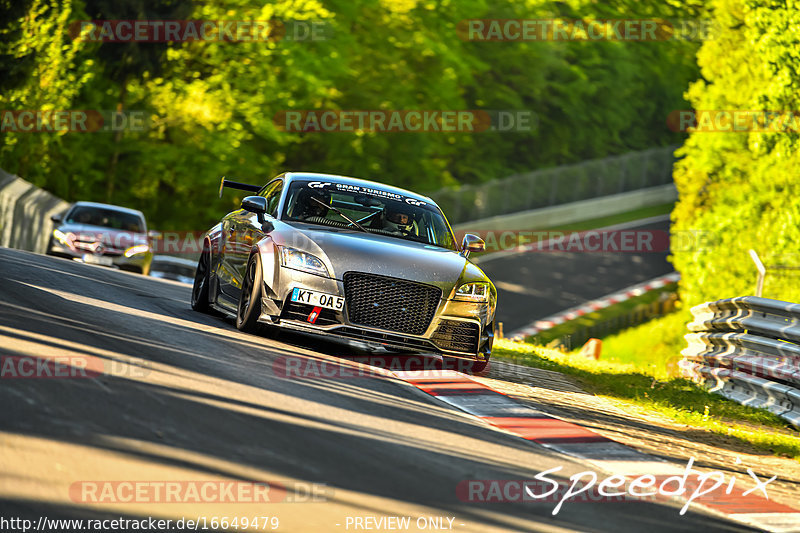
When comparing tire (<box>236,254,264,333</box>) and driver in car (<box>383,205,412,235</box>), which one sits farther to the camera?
driver in car (<box>383,205,412,235</box>)

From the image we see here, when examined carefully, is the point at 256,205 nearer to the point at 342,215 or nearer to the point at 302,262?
the point at 342,215

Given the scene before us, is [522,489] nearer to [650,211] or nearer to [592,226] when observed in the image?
[592,226]

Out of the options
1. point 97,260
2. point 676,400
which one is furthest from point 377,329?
point 97,260

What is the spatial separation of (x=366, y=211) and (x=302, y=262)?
1582mm

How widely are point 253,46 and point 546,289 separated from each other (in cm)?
1410

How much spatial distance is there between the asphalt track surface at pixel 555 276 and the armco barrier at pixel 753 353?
23090 mm

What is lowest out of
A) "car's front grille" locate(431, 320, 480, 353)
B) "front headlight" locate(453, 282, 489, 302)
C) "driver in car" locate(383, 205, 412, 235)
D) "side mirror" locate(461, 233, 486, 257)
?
"car's front grille" locate(431, 320, 480, 353)

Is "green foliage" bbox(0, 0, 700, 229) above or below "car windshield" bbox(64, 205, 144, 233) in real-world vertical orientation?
above

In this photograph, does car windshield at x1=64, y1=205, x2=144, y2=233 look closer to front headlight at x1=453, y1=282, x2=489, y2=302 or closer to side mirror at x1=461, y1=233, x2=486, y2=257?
side mirror at x1=461, y1=233, x2=486, y2=257

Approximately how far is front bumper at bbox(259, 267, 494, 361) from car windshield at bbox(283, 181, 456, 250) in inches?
49.1

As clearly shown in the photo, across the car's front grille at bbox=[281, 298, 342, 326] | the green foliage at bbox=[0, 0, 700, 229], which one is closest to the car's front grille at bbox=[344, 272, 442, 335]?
the car's front grille at bbox=[281, 298, 342, 326]

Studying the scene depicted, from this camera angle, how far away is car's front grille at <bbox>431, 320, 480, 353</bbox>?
34.3 ft

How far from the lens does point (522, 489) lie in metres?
6.28

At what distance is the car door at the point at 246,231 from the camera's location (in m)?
11.4
